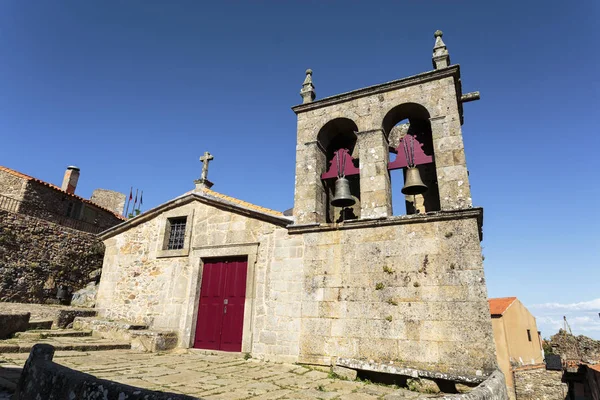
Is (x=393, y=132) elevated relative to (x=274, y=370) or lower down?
elevated

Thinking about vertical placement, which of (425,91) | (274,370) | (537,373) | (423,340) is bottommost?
(537,373)

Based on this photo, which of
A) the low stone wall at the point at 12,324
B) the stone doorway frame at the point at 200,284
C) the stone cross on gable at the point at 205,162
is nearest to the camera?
the low stone wall at the point at 12,324

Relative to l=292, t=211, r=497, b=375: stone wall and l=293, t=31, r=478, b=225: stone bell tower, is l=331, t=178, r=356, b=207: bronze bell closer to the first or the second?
l=293, t=31, r=478, b=225: stone bell tower

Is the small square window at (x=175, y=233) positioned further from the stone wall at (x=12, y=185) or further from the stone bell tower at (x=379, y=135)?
the stone wall at (x=12, y=185)

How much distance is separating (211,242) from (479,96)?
7359 millimetres

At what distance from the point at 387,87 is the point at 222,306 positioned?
21.2ft

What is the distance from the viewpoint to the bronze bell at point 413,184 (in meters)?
6.39

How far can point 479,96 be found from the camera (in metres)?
7.46

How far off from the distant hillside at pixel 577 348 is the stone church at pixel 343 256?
Result: 1010 inches

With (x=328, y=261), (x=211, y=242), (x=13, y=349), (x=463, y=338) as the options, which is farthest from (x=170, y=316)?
(x=463, y=338)

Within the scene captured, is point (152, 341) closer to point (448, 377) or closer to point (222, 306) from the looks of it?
point (222, 306)

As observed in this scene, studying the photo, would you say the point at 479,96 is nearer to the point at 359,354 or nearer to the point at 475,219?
the point at 475,219

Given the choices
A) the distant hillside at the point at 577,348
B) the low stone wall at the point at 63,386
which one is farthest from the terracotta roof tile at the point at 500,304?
the low stone wall at the point at 63,386

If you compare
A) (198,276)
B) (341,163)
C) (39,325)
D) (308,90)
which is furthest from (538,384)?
(39,325)
